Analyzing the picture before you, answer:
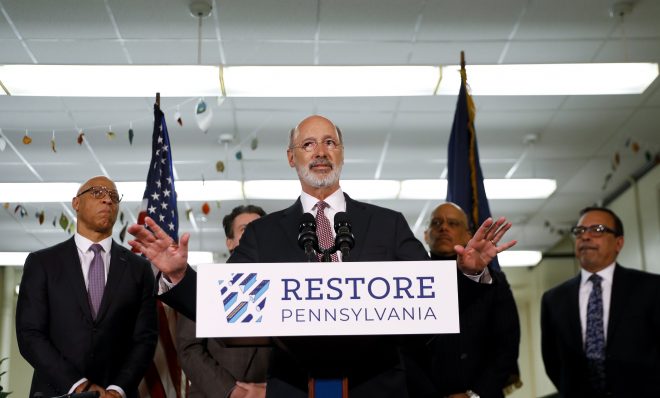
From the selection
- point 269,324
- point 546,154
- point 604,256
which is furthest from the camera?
point 546,154

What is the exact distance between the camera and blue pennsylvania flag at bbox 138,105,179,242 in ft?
17.8

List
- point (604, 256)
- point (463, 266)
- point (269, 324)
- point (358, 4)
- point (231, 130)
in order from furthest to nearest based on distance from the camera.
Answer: point (231, 130) → point (358, 4) → point (604, 256) → point (463, 266) → point (269, 324)

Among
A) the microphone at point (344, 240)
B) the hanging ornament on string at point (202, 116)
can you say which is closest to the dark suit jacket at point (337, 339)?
the microphone at point (344, 240)

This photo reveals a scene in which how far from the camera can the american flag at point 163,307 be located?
4016mm

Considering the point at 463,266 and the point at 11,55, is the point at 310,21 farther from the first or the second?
the point at 463,266

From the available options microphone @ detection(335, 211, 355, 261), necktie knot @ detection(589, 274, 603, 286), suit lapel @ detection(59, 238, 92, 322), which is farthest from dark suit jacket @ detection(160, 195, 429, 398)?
necktie knot @ detection(589, 274, 603, 286)

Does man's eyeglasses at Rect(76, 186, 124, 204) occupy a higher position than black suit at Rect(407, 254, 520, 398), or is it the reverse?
man's eyeglasses at Rect(76, 186, 124, 204)

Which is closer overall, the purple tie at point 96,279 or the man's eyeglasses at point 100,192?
the purple tie at point 96,279

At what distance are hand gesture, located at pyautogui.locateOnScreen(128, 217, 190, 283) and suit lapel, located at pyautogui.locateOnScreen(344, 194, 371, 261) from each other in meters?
0.46

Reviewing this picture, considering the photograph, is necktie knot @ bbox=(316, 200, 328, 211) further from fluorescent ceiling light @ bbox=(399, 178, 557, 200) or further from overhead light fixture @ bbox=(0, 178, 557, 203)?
fluorescent ceiling light @ bbox=(399, 178, 557, 200)

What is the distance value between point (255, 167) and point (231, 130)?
1.27 m

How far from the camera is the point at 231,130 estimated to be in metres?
8.95

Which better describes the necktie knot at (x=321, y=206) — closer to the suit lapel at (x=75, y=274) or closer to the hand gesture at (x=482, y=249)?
the hand gesture at (x=482, y=249)

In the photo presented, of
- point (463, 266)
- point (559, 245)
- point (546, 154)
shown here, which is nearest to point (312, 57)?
point (546, 154)
